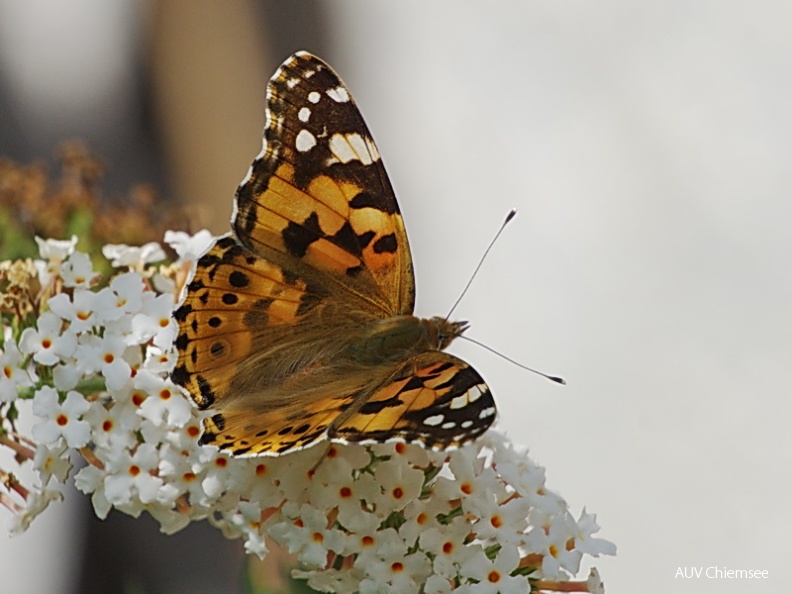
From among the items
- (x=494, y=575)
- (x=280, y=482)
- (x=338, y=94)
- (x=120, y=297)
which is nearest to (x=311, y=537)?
(x=280, y=482)

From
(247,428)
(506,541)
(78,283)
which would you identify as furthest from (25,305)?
(506,541)

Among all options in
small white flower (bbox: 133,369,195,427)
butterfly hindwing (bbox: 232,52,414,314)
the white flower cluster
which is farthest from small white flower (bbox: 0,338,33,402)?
butterfly hindwing (bbox: 232,52,414,314)

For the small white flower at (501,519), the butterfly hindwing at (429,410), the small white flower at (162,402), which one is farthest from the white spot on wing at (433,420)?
the small white flower at (162,402)

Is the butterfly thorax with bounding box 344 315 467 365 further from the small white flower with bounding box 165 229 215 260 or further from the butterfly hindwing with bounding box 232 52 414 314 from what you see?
the small white flower with bounding box 165 229 215 260

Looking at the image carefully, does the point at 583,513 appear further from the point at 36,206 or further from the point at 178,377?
the point at 36,206

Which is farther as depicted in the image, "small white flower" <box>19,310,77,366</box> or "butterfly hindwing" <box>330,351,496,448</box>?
"small white flower" <box>19,310,77,366</box>

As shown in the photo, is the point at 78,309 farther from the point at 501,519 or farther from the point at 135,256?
the point at 501,519

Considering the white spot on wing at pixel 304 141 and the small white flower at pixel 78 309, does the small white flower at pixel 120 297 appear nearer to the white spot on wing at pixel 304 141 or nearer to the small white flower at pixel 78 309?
the small white flower at pixel 78 309
